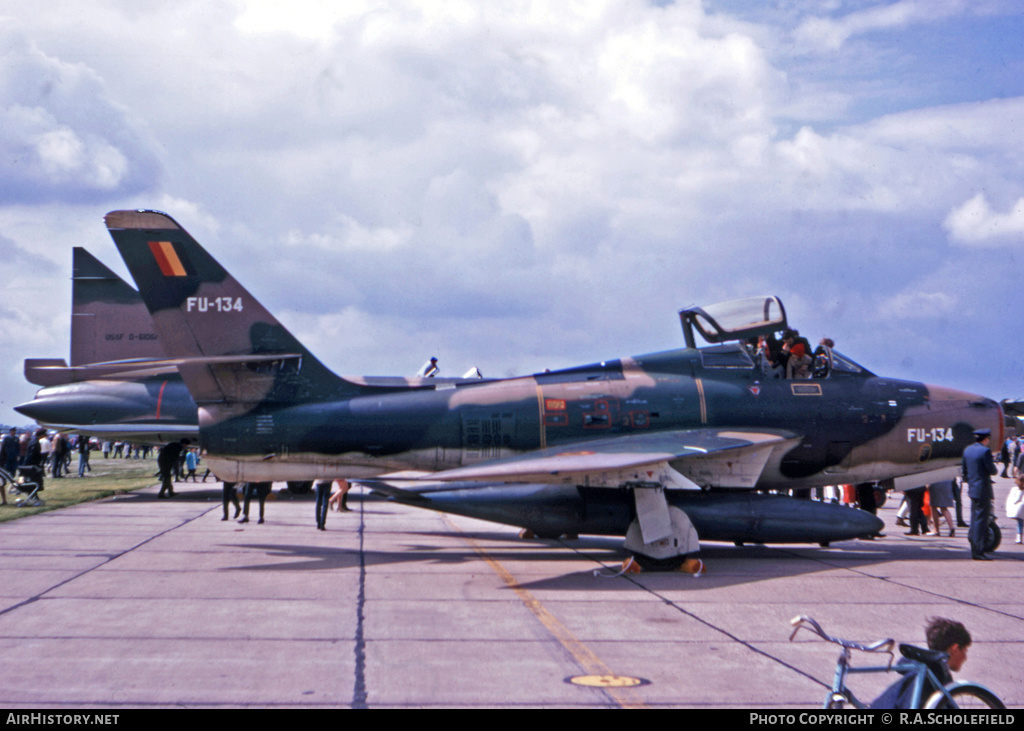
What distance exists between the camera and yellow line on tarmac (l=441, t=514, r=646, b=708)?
21.6 ft

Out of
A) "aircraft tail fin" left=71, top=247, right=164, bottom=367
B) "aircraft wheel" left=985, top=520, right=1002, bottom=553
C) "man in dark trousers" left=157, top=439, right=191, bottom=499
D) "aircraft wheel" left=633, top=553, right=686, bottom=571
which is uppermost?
"aircraft tail fin" left=71, top=247, right=164, bottom=367

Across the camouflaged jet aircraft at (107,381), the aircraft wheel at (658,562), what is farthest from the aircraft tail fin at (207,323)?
the camouflaged jet aircraft at (107,381)

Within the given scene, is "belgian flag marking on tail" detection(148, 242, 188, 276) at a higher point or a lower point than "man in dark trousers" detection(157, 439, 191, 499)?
higher

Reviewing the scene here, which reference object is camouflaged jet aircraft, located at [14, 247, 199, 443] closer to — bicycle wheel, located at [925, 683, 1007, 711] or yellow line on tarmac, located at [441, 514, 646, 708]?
yellow line on tarmac, located at [441, 514, 646, 708]

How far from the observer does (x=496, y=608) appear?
10055 millimetres

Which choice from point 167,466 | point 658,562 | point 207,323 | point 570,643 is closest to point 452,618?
point 570,643

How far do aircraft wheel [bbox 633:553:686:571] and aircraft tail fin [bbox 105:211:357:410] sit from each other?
17.5ft

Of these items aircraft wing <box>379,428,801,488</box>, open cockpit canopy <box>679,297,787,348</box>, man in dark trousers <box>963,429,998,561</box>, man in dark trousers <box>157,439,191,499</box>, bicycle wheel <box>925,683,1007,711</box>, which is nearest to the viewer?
bicycle wheel <box>925,683,1007,711</box>

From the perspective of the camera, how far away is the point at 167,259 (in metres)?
14.3

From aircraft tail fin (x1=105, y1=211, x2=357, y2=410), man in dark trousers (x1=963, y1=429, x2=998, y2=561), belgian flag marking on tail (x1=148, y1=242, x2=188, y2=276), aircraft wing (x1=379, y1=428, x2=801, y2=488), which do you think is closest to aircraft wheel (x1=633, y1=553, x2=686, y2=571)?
aircraft wing (x1=379, y1=428, x2=801, y2=488)

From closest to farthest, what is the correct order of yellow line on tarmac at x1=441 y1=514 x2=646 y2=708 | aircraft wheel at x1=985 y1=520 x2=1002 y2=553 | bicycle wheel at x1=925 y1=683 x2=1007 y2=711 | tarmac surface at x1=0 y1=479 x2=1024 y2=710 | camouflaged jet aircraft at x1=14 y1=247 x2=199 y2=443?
bicycle wheel at x1=925 y1=683 x2=1007 y2=711
yellow line on tarmac at x1=441 y1=514 x2=646 y2=708
tarmac surface at x1=0 y1=479 x2=1024 y2=710
aircraft wheel at x1=985 y1=520 x2=1002 y2=553
camouflaged jet aircraft at x1=14 y1=247 x2=199 y2=443

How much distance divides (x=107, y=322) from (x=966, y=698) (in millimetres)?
29049

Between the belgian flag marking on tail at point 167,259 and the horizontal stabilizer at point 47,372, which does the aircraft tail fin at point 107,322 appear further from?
the belgian flag marking on tail at point 167,259
